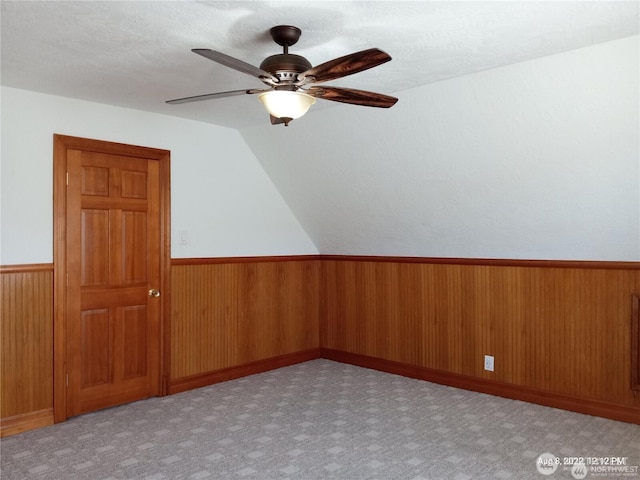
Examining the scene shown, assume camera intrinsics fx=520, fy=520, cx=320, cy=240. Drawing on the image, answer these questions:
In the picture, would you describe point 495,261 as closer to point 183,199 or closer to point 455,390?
point 455,390

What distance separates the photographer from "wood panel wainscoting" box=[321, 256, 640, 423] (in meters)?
3.61

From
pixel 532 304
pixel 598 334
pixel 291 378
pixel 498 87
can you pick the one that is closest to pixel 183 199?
pixel 291 378

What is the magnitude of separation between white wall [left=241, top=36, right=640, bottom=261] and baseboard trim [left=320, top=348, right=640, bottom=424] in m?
1.02

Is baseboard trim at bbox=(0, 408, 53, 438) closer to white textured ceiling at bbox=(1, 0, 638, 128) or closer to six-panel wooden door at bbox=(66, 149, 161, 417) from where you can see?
six-panel wooden door at bbox=(66, 149, 161, 417)

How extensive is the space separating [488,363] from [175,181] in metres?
2.95

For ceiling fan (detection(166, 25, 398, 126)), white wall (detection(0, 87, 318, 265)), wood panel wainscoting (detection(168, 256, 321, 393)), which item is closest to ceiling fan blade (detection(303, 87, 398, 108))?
→ ceiling fan (detection(166, 25, 398, 126))

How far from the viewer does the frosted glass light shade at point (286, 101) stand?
2.37 meters

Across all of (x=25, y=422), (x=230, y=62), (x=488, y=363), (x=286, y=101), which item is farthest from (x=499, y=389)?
(x=25, y=422)

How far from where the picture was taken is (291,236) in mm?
5289

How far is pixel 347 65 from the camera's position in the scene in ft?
6.97

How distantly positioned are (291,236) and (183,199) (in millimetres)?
1324

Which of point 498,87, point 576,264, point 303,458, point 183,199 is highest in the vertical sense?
point 498,87

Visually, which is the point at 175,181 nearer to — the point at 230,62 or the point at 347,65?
the point at 230,62

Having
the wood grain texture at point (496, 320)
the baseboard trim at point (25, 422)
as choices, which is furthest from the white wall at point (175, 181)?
the baseboard trim at point (25, 422)
